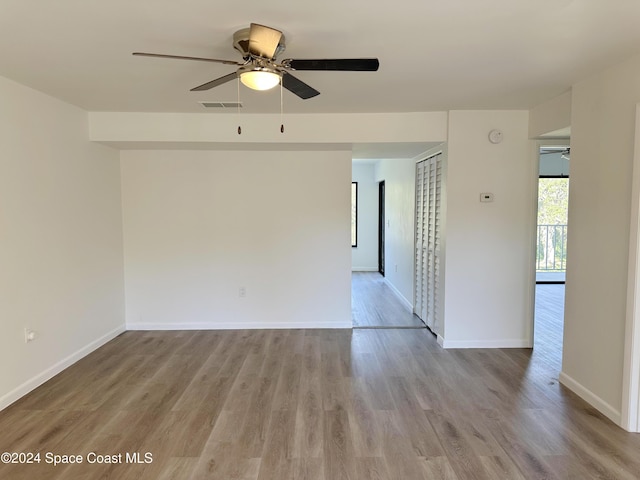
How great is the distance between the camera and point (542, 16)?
1.87 meters

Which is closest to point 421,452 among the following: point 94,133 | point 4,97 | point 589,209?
point 589,209

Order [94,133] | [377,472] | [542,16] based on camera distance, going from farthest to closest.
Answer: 1. [94,133]
2. [377,472]
3. [542,16]

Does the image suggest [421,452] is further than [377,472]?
Yes

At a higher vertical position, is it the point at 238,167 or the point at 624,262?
the point at 238,167

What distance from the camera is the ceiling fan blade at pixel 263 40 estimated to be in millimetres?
1760

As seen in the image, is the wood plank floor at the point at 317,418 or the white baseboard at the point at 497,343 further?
the white baseboard at the point at 497,343

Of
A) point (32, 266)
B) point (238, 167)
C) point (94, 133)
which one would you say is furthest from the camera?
point (238, 167)

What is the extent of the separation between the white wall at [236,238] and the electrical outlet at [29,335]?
1497 mm

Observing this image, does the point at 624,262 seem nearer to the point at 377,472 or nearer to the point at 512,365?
the point at 512,365

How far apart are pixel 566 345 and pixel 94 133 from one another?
15.5ft

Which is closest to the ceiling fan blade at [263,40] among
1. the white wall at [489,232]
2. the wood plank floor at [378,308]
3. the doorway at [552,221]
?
the white wall at [489,232]

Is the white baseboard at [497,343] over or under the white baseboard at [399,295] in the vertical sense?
under

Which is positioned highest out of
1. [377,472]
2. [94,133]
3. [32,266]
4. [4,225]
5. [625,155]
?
[94,133]

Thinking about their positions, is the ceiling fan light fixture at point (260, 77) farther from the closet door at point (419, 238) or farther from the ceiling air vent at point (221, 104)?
the closet door at point (419, 238)
